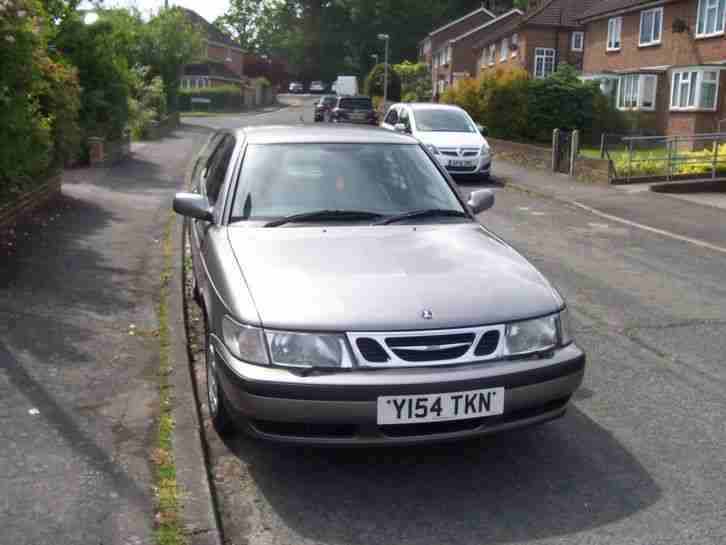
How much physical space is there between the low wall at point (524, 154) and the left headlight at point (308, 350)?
64.0ft

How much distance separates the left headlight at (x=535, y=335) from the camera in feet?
13.7

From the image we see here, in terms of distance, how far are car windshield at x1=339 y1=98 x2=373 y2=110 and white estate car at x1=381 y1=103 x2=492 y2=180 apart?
20.2 m

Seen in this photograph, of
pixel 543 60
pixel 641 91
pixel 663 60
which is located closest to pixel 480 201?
pixel 641 91

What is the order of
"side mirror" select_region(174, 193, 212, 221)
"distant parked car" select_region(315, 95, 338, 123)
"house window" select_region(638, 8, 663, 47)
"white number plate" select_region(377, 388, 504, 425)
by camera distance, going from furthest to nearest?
"distant parked car" select_region(315, 95, 338, 123), "house window" select_region(638, 8, 663, 47), "side mirror" select_region(174, 193, 212, 221), "white number plate" select_region(377, 388, 504, 425)

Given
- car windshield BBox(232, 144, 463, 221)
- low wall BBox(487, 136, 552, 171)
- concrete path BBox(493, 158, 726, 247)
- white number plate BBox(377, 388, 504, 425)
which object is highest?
car windshield BBox(232, 144, 463, 221)

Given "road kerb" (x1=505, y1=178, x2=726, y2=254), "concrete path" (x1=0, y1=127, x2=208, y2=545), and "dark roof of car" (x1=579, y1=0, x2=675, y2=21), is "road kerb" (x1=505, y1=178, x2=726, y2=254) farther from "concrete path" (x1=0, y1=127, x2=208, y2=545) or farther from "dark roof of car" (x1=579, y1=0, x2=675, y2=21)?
"dark roof of car" (x1=579, y1=0, x2=675, y2=21)

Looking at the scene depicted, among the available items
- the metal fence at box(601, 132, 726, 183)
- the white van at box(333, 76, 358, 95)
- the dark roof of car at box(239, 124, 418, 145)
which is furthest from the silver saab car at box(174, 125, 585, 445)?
the white van at box(333, 76, 358, 95)

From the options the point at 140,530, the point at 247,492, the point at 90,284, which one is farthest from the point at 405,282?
the point at 90,284

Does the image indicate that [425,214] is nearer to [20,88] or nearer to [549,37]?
[20,88]

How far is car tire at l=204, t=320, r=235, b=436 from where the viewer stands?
4656 mm

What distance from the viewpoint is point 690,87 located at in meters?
31.5

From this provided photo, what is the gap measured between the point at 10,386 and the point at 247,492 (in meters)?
1.90

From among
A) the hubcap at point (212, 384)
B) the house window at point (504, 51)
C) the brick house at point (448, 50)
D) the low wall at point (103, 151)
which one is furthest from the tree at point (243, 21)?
the hubcap at point (212, 384)

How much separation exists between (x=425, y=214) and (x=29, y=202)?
7543mm
